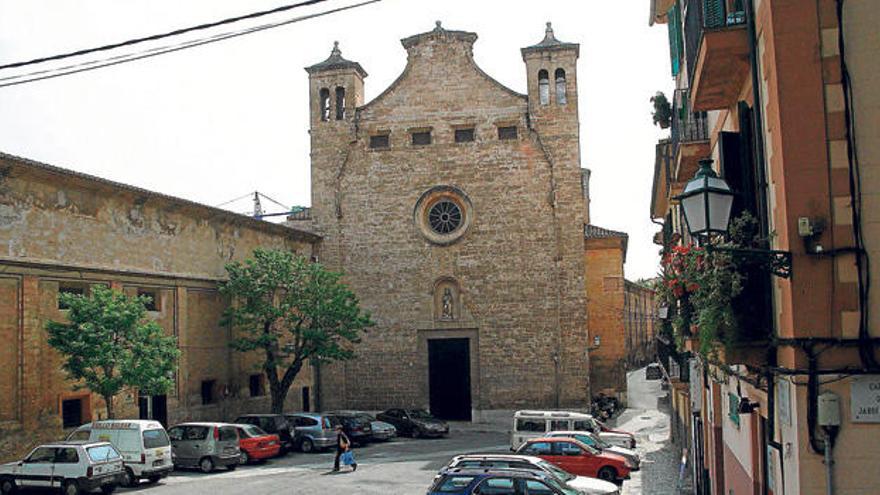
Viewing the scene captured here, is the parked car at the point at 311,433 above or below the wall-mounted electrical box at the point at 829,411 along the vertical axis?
below

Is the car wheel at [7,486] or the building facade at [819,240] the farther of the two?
the car wheel at [7,486]

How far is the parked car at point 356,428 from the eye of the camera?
30625 mm

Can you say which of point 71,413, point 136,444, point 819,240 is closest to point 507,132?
point 71,413

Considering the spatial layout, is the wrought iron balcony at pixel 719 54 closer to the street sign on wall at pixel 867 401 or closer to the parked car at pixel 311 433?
the street sign on wall at pixel 867 401

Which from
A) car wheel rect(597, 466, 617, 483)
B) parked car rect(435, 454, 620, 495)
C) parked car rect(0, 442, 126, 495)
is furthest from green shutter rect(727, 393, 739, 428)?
parked car rect(0, 442, 126, 495)

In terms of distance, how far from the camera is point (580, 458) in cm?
2086

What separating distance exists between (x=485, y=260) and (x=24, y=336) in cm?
2032

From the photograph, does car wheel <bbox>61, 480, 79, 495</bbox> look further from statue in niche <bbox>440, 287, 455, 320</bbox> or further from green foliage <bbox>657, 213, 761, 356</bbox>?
statue in niche <bbox>440, 287, 455, 320</bbox>

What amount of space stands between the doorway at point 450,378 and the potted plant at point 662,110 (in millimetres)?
22434

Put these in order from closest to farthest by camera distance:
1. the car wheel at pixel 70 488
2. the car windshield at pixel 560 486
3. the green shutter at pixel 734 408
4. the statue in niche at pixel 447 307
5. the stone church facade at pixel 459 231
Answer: the green shutter at pixel 734 408, the car windshield at pixel 560 486, the car wheel at pixel 70 488, the stone church facade at pixel 459 231, the statue in niche at pixel 447 307

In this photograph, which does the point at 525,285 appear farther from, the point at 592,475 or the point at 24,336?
the point at 24,336

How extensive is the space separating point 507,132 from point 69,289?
2067 centimetres

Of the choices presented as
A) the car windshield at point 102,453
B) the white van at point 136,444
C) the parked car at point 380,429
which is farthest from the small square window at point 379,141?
the car windshield at point 102,453

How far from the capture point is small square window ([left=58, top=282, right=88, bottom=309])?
79.3 feet
